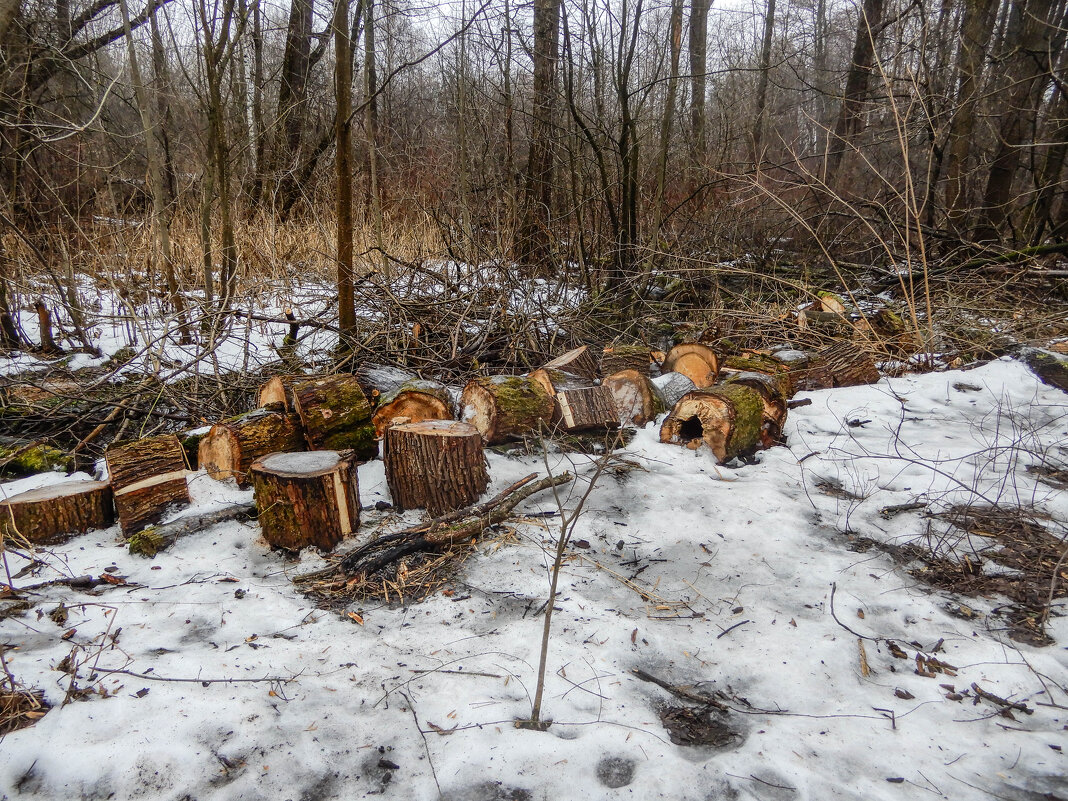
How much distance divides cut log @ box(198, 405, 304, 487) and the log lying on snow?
206 mm

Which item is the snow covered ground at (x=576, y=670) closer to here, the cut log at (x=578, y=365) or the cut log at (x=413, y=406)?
the cut log at (x=413, y=406)

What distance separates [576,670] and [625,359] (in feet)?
10.5

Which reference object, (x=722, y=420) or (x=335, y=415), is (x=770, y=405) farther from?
(x=335, y=415)

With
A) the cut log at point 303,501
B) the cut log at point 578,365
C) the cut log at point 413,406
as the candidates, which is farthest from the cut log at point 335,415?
the cut log at point 578,365

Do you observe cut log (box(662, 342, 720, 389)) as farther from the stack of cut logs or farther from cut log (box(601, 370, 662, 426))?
cut log (box(601, 370, 662, 426))

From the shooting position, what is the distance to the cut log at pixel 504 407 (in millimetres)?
3863

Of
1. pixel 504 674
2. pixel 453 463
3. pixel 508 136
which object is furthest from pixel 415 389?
pixel 508 136

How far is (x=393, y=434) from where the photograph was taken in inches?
127

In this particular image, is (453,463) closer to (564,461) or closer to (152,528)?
(564,461)

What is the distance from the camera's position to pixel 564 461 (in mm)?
3898

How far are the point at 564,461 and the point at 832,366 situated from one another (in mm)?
2864

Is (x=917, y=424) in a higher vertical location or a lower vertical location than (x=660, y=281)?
lower

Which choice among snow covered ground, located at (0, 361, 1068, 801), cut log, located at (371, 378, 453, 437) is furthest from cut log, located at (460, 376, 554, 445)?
snow covered ground, located at (0, 361, 1068, 801)

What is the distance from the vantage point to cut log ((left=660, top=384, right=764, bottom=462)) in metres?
3.93
